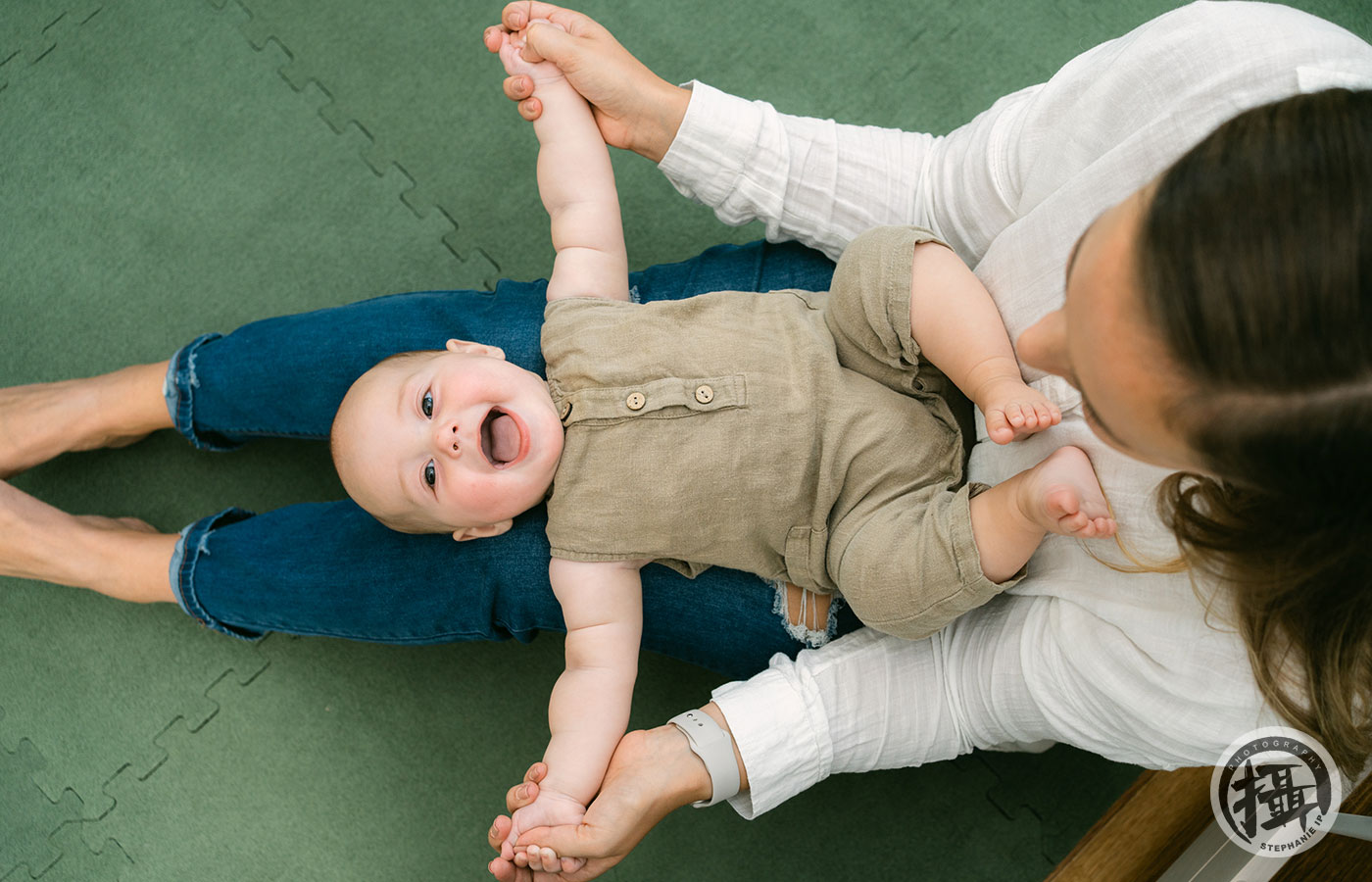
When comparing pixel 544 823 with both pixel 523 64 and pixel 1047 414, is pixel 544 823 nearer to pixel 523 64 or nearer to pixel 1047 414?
pixel 1047 414

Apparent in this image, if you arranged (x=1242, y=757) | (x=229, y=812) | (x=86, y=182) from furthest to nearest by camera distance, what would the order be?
(x=86, y=182)
(x=229, y=812)
(x=1242, y=757)

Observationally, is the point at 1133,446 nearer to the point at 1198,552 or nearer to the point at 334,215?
the point at 1198,552

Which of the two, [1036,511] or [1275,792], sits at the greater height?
[1036,511]

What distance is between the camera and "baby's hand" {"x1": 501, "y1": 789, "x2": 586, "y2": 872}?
3.48 feet

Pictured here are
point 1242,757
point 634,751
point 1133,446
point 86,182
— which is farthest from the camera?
point 86,182

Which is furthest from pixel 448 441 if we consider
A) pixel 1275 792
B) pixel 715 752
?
pixel 1275 792

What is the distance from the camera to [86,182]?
176 cm

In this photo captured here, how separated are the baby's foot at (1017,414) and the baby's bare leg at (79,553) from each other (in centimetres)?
138

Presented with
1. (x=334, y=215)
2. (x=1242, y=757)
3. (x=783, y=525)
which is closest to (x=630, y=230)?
(x=334, y=215)

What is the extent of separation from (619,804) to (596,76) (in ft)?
3.37

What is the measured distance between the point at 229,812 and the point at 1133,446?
5.57 feet

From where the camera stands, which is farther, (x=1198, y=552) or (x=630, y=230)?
(x=630, y=230)

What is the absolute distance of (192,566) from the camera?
145 cm

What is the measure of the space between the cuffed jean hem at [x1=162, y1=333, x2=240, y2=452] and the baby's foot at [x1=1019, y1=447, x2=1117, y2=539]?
1.37m
